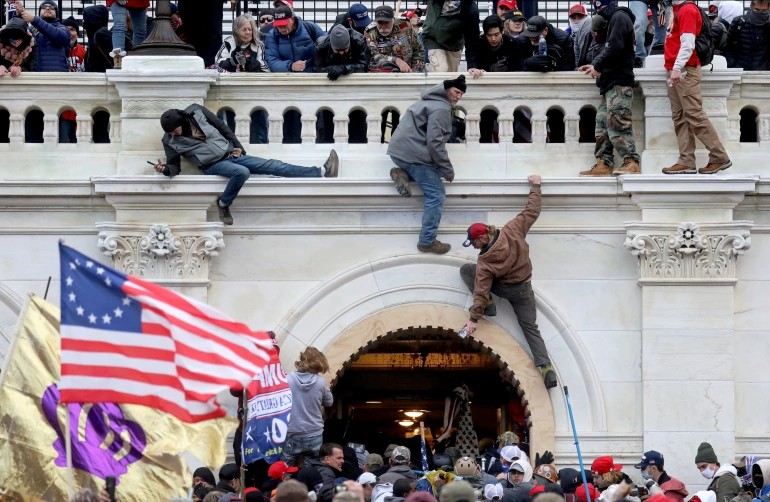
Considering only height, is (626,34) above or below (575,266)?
above

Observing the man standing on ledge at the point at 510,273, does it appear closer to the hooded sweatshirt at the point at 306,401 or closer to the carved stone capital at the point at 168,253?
the hooded sweatshirt at the point at 306,401

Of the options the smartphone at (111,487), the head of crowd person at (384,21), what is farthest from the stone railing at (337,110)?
the smartphone at (111,487)

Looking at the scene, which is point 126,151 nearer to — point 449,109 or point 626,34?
point 449,109

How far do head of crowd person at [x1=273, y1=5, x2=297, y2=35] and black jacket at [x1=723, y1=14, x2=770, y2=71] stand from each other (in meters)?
5.52

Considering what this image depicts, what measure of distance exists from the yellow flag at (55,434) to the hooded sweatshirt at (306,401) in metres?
4.08

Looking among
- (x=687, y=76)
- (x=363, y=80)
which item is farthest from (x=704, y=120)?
(x=363, y=80)

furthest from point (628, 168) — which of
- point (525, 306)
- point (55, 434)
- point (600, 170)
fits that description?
point (55, 434)

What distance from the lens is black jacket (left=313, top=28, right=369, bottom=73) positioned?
29.4m

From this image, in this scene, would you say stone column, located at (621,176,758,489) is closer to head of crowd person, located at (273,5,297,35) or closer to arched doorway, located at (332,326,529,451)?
arched doorway, located at (332,326,529,451)

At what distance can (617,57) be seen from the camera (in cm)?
2877

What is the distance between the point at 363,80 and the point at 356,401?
6.74 m

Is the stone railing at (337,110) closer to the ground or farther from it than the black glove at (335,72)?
closer to the ground

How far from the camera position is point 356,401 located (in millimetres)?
34500

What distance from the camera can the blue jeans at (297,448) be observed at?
28547 millimetres
